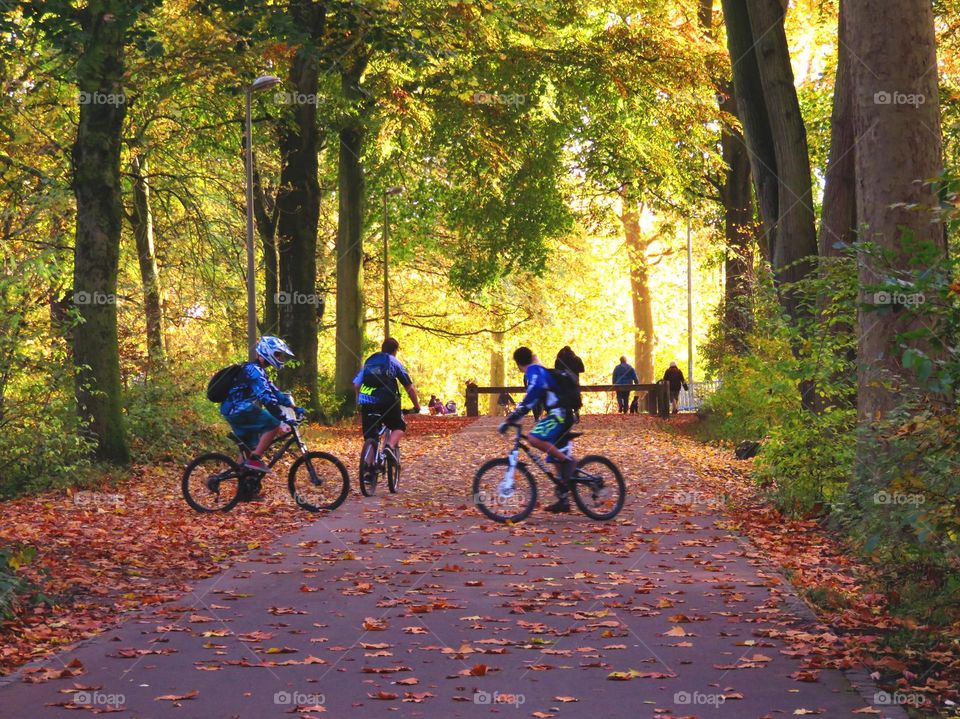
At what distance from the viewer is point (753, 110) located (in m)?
18.5

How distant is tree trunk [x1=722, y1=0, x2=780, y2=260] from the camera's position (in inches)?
717

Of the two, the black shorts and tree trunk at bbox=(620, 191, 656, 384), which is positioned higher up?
tree trunk at bbox=(620, 191, 656, 384)

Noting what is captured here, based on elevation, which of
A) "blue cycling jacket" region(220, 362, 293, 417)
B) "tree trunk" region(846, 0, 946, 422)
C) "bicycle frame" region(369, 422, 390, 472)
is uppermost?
"tree trunk" region(846, 0, 946, 422)

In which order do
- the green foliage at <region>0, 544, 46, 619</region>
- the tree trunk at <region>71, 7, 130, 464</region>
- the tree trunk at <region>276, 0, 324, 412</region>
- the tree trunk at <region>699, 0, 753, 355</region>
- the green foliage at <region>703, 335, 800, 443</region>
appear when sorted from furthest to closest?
the tree trunk at <region>699, 0, 753, 355</region> < the tree trunk at <region>276, 0, 324, 412</region> < the tree trunk at <region>71, 7, 130, 464</region> < the green foliage at <region>703, 335, 800, 443</region> < the green foliage at <region>0, 544, 46, 619</region>

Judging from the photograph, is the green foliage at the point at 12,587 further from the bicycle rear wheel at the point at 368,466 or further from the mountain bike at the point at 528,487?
the bicycle rear wheel at the point at 368,466

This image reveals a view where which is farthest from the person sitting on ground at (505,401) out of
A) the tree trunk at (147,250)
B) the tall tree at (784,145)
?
the tall tree at (784,145)

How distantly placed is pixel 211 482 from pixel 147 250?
16829mm

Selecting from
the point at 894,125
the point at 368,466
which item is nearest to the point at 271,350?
the point at 368,466

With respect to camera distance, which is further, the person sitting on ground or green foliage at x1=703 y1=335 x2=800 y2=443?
the person sitting on ground

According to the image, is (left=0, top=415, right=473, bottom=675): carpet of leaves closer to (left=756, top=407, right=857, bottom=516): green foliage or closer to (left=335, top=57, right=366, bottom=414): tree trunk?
(left=756, top=407, right=857, bottom=516): green foliage

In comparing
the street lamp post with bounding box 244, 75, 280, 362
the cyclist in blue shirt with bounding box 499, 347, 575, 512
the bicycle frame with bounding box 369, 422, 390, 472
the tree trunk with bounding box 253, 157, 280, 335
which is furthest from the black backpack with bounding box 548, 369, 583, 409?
the tree trunk with bounding box 253, 157, 280, 335

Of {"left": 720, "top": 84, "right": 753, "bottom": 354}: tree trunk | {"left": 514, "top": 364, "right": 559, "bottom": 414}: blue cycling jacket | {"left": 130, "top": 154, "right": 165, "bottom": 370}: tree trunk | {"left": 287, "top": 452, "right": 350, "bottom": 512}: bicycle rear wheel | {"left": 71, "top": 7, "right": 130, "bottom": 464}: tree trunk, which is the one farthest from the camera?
{"left": 720, "top": 84, "right": 753, "bottom": 354}: tree trunk

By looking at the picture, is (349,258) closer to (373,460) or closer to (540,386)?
(373,460)

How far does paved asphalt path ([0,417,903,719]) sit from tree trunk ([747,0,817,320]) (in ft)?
19.0
